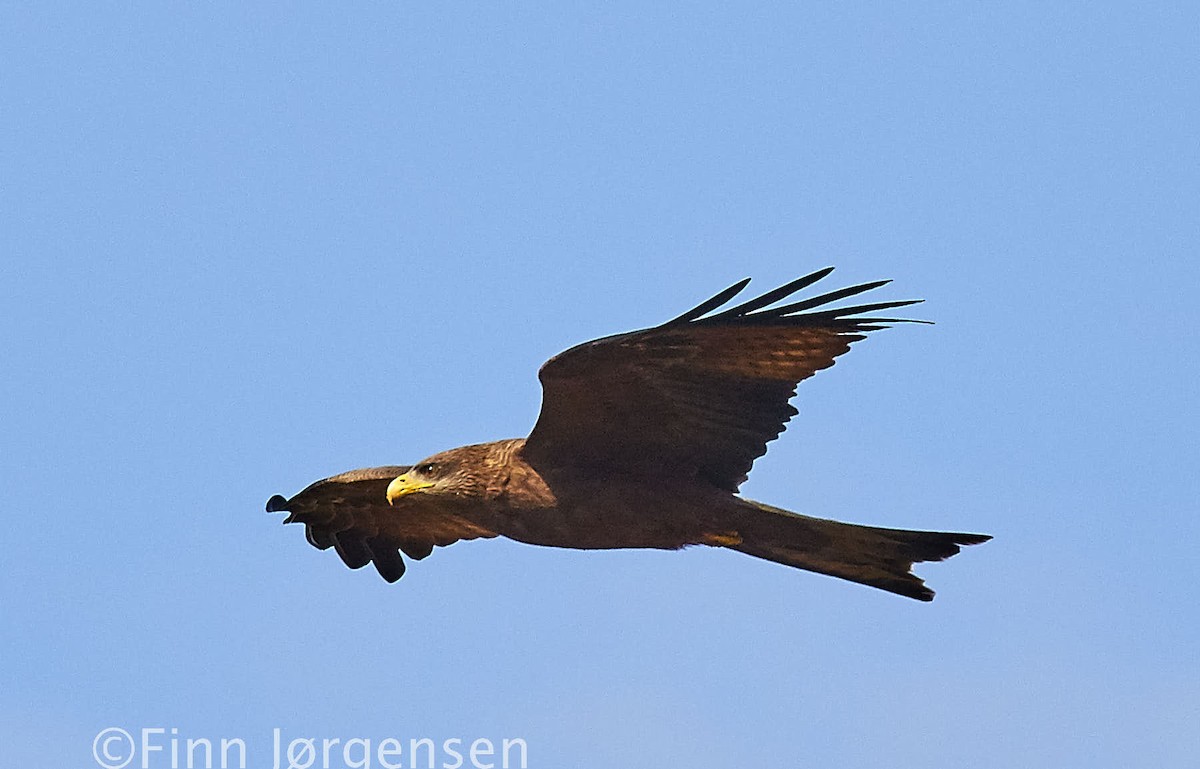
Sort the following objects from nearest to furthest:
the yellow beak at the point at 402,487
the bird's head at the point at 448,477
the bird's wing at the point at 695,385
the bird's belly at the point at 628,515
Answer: the bird's wing at the point at 695,385 < the bird's belly at the point at 628,515 < the bird's head at the point at 448,477 < the yellow beak at the point at 402,487

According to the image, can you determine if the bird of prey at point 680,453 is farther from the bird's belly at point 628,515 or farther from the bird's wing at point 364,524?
the bird's wing at point 364,524

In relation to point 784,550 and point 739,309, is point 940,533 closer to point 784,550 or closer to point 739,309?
point 784,550

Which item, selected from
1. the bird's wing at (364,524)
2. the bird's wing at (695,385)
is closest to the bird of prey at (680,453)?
the bird's wing at (695,385)

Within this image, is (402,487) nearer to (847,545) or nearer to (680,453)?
(680,453)

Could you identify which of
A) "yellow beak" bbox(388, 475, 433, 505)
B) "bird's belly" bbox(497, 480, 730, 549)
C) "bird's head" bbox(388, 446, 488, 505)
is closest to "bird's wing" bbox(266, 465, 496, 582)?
"yellow beak" bbox(388, 475, 433, 505)

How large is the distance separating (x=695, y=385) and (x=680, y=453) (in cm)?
40

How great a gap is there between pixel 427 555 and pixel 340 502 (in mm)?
608

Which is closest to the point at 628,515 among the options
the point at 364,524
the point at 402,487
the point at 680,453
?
the point at 680,453

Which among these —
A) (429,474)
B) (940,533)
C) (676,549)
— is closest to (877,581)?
(940,533)

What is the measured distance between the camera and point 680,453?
8797 millimetres

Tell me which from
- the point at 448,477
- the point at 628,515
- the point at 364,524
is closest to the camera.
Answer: the point at 628,515

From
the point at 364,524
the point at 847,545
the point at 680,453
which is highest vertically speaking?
the point at 364,524

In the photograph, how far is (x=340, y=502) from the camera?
1077cm

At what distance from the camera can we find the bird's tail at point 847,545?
27.6ft
